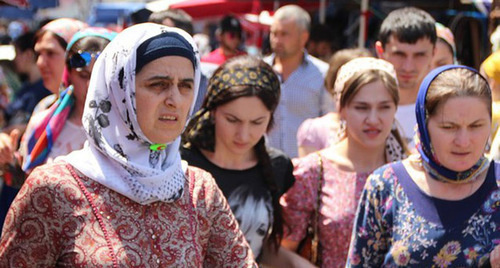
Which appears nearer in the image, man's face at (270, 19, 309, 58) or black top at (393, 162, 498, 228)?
black top at (393, 162, 498, 228)

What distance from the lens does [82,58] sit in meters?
3.63

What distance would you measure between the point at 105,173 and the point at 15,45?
Answer: 283 inches

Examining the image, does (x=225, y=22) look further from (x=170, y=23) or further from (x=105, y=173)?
(x=105, y=173)

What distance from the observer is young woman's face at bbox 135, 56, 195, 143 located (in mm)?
2434

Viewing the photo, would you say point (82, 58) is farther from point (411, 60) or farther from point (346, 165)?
point (411, 60)

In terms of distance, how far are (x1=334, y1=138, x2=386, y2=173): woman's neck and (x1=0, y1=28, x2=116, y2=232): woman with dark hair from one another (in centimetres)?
139

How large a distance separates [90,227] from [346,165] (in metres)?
1.85

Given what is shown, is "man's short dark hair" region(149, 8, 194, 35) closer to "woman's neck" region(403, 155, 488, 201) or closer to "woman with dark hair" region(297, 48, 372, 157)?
"woman with dark hair" region(297, 48, 372, 157)

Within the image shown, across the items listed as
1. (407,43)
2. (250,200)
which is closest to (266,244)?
(250,200)

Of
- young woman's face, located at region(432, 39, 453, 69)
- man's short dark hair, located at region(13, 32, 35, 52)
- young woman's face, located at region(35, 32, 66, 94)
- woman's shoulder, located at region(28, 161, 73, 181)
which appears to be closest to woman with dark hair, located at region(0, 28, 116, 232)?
young woman's face, located at region(35, 32, 66, 94)

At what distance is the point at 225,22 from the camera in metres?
9.30

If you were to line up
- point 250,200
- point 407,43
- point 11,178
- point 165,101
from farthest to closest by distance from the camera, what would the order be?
point 407,43 → point 11,178 → point 250,200 → point 165,101

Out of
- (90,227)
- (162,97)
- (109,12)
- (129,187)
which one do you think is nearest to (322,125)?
(162,97)

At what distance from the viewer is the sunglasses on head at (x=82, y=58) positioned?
3.63 meters
